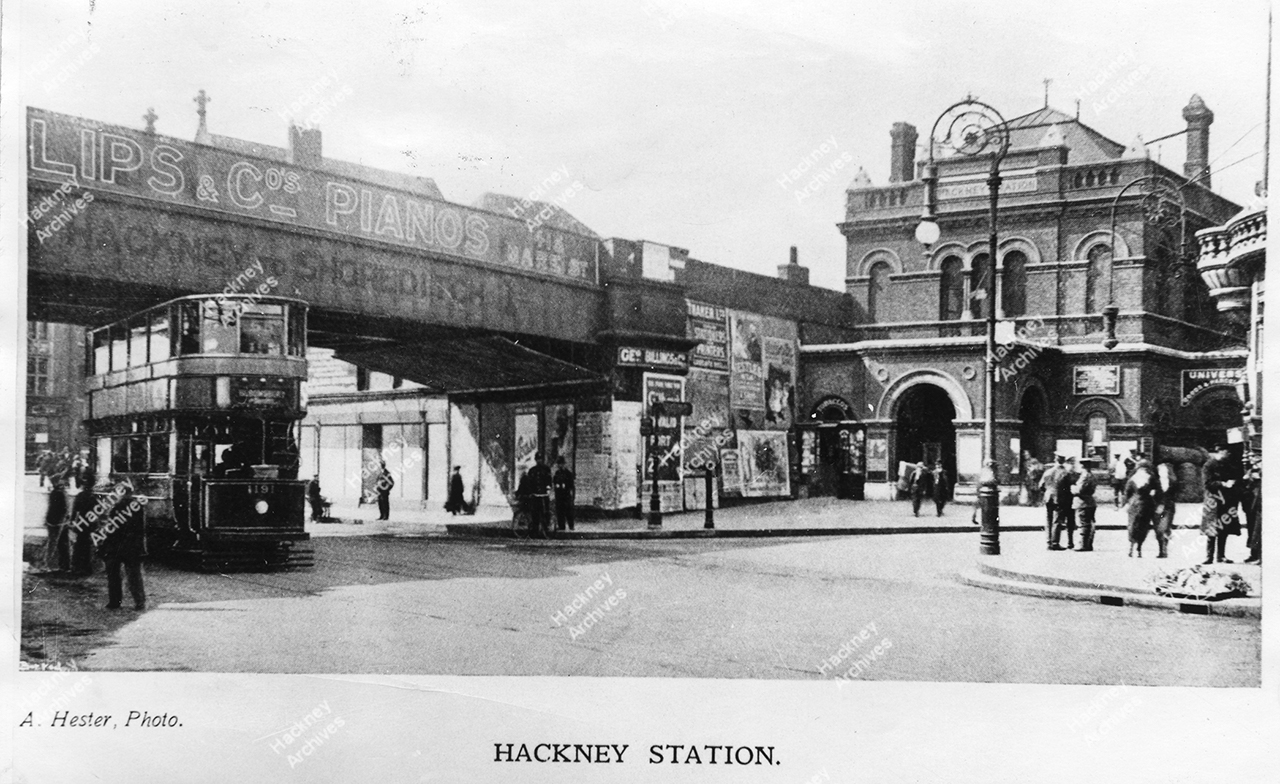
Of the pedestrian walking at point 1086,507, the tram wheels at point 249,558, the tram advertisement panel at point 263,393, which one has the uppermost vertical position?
the tram advertisement panel at point 263,393

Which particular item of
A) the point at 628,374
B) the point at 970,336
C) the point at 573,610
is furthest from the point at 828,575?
the point at 970,336

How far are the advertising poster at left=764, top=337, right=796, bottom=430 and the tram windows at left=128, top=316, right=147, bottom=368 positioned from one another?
55.5ft

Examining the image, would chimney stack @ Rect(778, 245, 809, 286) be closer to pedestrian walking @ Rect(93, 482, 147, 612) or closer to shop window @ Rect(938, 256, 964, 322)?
shop window @ Rect(938, 256, 964, 322)

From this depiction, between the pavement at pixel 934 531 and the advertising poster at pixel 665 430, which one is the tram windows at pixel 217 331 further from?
the advertising poster at pixel 665 430

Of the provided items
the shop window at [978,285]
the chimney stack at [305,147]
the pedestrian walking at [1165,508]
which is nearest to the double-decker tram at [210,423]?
the chimney stack at [305,147]

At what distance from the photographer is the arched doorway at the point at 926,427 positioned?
2645 centimetres

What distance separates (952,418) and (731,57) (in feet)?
67.5

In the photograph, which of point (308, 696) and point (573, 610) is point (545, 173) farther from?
point (308, 696)

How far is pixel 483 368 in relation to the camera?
18984mm

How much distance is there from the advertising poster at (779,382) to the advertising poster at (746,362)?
31cm

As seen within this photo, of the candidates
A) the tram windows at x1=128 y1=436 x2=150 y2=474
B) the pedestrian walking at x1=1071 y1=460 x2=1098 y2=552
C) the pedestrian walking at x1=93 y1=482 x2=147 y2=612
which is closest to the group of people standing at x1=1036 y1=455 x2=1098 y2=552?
the pedestrian walking at x1=1071 y1=460 x2=1098 y2=552

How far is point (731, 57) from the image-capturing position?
28.3 feet

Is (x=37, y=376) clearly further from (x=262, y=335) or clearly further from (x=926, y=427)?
(x=926, y=427)

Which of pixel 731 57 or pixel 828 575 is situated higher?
pixel 731 57
